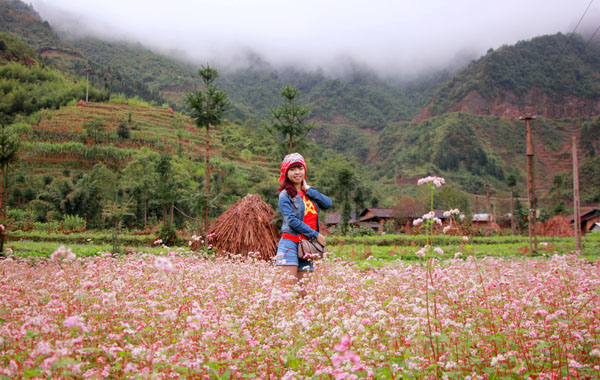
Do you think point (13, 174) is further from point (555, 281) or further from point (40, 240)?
point (555, 281)

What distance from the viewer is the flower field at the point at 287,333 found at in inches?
80.0

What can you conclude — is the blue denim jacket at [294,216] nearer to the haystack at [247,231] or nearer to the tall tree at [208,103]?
the haystack at [247,231]

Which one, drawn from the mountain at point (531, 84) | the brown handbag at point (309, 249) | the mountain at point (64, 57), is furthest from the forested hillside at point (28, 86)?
the mountain at point (531, 84)

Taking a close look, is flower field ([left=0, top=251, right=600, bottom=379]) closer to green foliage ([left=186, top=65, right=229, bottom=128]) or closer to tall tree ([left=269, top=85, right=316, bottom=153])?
green foliage ([left=186, top=65, right=229, bottom=128])

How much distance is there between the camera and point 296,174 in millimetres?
4527

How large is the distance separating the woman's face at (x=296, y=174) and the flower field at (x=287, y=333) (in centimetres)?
130

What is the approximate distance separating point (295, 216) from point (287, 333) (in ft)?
6.49

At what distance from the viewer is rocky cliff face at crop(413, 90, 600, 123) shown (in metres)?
130

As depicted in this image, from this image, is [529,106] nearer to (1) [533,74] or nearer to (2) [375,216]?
(1) [533,74]

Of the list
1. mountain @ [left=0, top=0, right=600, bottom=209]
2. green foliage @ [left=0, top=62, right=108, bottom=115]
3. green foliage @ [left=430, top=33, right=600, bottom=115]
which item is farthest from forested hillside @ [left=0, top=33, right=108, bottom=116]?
green foliage @ [left=430, top=33, right=600, bottom=115]

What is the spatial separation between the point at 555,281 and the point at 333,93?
18990 cm

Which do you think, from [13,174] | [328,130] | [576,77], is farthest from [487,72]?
[13,174]

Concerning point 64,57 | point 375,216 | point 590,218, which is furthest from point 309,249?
point 64,57

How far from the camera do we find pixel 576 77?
454 ft
